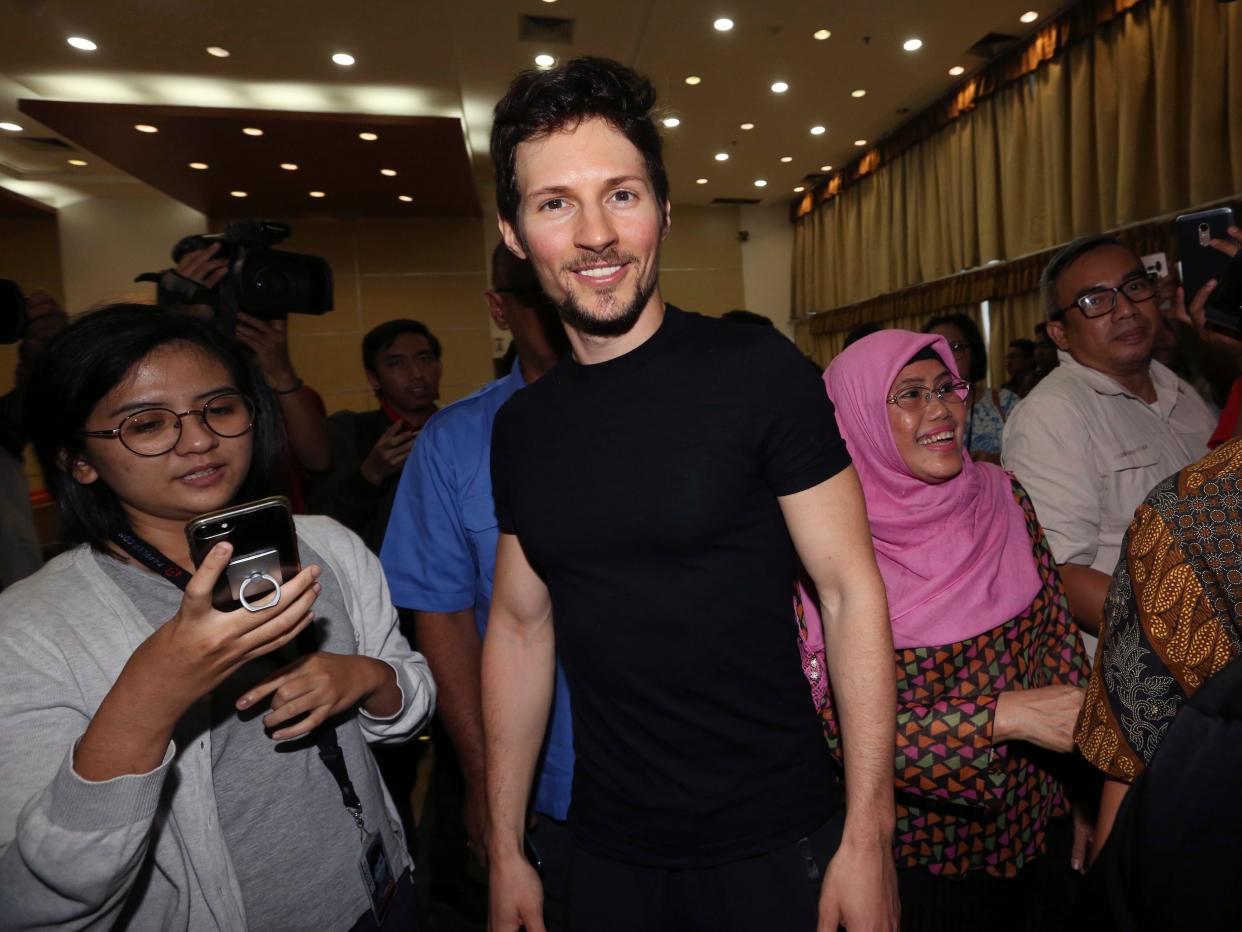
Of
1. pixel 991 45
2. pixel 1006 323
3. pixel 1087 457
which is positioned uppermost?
pixel 991 45

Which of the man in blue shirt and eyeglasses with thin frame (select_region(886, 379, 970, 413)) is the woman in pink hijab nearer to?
eyeglasses with thin frame (select_region(886, 379, 970, 413))

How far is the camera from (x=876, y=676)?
3.22ft

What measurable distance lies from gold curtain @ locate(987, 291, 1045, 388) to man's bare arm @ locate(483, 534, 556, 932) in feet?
22.7

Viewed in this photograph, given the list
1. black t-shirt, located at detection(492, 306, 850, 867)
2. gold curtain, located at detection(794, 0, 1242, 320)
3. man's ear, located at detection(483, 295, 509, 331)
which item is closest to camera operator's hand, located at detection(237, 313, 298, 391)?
man's ear, located at detection(483, 295, 509, 331)

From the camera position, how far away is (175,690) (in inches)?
31.5

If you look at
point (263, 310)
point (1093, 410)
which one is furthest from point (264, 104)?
point (1093, 410)

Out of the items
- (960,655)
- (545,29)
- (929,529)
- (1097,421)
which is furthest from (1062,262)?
(545,29)

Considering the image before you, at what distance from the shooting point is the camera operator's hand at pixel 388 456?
222 centimetres

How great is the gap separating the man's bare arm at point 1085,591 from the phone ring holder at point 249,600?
5.37 ft

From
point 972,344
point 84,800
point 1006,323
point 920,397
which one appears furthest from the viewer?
point 1006,323

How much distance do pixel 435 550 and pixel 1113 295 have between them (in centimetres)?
187

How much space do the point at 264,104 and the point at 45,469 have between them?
657cm

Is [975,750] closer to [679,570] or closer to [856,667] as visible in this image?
[856,667]

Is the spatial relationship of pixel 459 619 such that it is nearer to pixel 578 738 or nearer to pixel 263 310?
pixel 578 738
